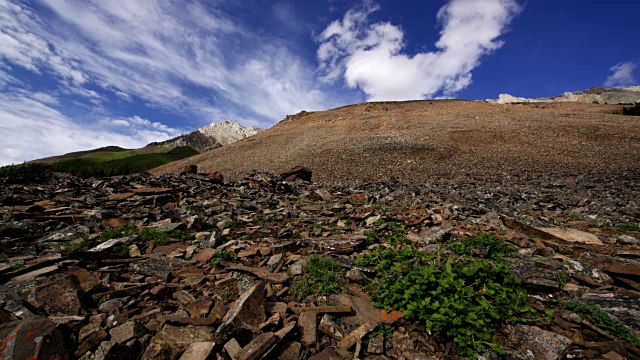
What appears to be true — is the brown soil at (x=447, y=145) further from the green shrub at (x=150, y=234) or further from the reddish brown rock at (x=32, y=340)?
the reddish brown rock at (x=32, y=340)

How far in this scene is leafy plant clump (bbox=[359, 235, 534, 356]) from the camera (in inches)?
103

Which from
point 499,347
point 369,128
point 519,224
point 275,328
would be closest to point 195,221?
point 275,328

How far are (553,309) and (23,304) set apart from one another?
19.1 feet

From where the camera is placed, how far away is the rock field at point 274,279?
2.48 meters

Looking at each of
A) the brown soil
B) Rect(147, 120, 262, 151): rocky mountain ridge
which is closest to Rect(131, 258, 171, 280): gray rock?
the brown soil

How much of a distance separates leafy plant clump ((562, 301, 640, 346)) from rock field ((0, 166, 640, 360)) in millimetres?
11

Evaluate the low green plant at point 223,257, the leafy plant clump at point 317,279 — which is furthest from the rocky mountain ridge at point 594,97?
the low green plant at point 223,257

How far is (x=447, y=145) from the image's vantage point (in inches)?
806

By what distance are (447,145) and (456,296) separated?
20.0m

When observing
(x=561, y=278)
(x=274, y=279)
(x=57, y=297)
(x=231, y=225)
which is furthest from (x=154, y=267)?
(x=561, y=278)

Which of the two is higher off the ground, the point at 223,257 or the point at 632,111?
the point at 632,111

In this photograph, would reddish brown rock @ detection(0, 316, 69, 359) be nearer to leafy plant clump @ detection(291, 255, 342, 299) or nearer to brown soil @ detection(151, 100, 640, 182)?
leafy plant clump @ detection(291, 255, 342, 299)

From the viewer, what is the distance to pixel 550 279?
3352 millimetres

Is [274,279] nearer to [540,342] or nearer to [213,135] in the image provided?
[540,342]
